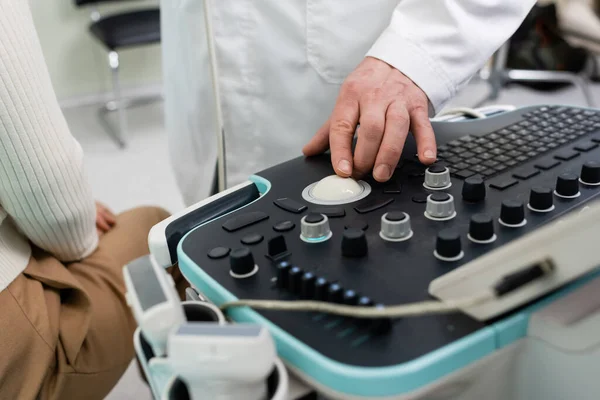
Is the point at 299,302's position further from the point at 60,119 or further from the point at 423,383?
the point at 60,119

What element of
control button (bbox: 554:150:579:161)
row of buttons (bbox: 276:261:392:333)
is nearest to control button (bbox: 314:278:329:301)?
row of buttons (bbox: 276:261:392:333)

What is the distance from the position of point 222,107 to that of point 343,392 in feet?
2.09

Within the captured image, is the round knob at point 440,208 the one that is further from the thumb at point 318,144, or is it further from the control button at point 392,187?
the thumb at point 318,144

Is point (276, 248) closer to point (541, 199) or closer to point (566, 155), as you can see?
point (541, 199)

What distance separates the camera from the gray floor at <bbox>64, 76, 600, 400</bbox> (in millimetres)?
1987

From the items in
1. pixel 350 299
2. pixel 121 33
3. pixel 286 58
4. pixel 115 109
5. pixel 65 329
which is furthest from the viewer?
pixel 115 109

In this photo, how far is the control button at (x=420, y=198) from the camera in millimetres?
519

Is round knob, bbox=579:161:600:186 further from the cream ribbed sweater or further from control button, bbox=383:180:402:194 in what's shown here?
the cream ribbed sweater

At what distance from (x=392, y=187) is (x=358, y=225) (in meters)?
0.09

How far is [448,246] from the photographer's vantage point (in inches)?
16.5

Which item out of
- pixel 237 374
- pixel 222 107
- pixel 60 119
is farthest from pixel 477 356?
pixel 222 107

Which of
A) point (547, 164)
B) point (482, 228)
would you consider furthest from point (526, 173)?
point (482, 228)

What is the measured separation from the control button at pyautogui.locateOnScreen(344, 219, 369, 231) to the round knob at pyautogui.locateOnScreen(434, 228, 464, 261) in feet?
0.24

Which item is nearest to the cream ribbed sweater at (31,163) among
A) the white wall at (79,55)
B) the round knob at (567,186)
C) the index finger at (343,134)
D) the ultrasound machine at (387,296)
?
the ultrasound machine at (387,296)
